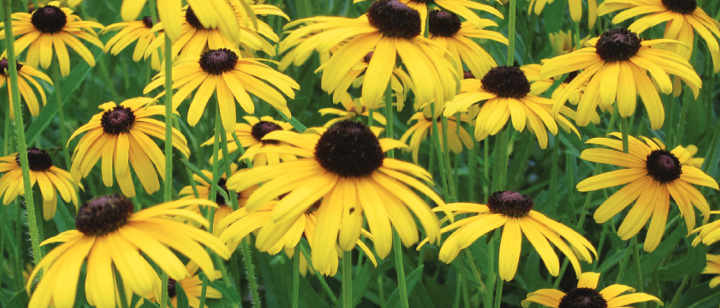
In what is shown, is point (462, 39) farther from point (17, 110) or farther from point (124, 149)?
A: point (17, 110)

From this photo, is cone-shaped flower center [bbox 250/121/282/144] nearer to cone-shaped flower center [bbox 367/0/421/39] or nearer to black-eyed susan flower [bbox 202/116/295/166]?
black-eyed susan flower [bbox 202/116/295/166]

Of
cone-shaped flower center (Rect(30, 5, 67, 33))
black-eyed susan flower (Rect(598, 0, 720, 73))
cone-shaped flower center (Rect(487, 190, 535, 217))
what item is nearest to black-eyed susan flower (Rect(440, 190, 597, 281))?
cone-shaped flower center (Rect(487, 190, 535, 217))

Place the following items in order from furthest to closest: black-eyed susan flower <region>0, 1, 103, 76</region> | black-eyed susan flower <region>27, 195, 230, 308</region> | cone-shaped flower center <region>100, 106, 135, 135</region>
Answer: black-eyed susan flower <region>0, 1, 103, 76</region> → cone-shaped flower center <region>100, 106, 135, 135</region> → black-eyed susan flower <region>27, 195, 230, 308</region>

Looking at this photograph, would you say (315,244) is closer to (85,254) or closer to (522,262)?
(85,254)

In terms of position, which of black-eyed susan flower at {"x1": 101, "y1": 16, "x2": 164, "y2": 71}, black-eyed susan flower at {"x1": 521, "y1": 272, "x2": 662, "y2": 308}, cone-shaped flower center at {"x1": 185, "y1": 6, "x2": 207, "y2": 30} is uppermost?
cone-shaped flower center at {"x1": 185, "y1": 6, "x2": 207, "y2": 30}

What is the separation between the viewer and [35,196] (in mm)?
1646

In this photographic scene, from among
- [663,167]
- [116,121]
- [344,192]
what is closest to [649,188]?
[663,167]

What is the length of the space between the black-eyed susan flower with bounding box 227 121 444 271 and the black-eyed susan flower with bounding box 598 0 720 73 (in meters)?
0.83

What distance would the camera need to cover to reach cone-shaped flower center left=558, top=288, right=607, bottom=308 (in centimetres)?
119

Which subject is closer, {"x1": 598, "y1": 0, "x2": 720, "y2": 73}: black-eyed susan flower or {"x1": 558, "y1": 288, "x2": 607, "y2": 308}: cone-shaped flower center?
{"x1": 558, "y1": 288, "x2": 607, "y2": 308}: cone-shaped flower center

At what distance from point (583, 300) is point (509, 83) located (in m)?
0.44

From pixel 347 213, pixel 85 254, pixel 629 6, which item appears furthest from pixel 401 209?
pixel 629 6

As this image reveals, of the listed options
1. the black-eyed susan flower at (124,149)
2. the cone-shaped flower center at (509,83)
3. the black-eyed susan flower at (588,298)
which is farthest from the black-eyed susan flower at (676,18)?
the black-eyed susan flower at (124,149)

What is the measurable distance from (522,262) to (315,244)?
55.0 inches
